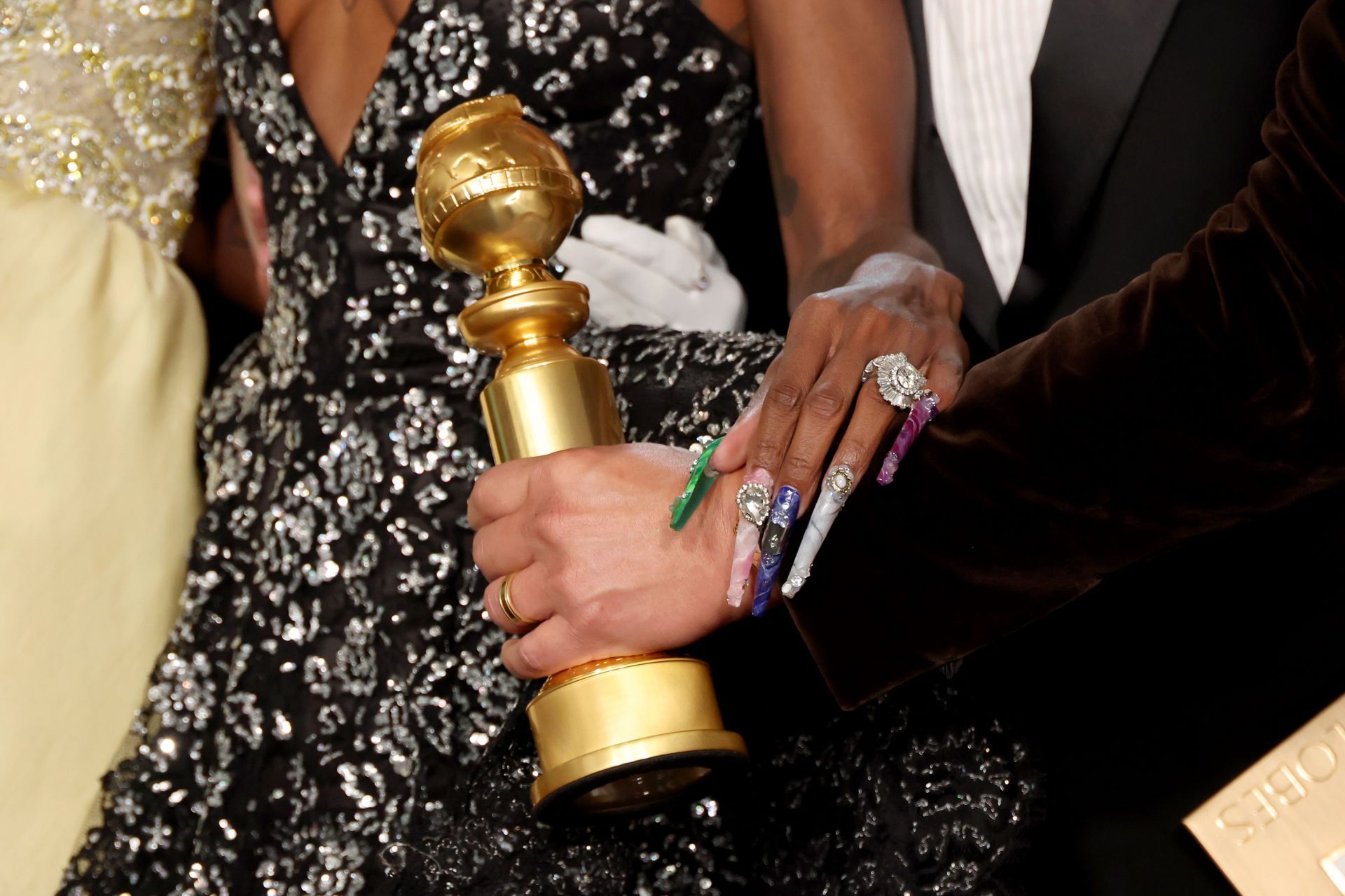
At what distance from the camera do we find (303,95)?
2.67ft

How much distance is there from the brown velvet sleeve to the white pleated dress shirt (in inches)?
9.5

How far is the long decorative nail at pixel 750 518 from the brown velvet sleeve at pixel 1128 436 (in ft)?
0.12

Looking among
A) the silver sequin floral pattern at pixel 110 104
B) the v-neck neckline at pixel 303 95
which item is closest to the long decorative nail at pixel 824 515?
the v-neck neckline at pixel 303 95

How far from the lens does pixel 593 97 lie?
80 centimetres

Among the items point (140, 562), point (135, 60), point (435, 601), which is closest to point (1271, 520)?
point (435, 601)

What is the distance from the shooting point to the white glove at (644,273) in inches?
31.4

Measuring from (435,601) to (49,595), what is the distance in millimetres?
249

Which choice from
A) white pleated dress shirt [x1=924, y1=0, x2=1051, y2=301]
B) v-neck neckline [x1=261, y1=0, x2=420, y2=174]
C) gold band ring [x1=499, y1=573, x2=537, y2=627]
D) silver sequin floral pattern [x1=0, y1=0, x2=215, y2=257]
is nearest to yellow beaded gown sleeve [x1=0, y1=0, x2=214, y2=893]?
silver sequin floral pattern [x1=0, y1=0, x2=215, y2=257]

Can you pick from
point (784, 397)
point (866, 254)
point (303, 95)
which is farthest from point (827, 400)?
point (303, 95)

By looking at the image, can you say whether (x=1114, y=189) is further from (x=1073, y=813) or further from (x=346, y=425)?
(x=346, y=425)

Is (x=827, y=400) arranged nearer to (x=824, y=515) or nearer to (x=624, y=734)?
(x=824, y=515)

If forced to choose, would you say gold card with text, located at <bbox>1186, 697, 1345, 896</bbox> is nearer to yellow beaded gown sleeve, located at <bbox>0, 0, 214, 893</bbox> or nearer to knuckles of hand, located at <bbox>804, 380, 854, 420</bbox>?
knuckles of hand, located at <bbox>804, 380, 854, 420</bbox>

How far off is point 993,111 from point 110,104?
625 mm

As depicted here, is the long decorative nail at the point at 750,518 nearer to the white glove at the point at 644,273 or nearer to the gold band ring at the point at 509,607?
the gold band ring at the point at 509,607
